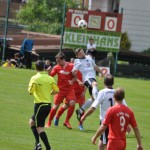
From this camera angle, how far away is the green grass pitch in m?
15.3

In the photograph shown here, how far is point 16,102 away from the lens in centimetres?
2156

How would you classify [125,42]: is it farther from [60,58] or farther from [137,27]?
[60,58]

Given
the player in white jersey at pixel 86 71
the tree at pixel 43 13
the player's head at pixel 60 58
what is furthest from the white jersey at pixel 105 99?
the tree at pixel 43 13

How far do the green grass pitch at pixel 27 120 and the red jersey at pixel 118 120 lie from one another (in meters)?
3.83

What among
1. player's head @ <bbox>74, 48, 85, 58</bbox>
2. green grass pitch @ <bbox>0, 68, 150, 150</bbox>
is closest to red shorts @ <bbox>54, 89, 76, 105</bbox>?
green grass pitch @ <bbox>0, 68, 150, 150</bbox>

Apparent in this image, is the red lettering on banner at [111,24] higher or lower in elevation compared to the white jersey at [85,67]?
higher

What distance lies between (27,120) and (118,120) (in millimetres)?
7653

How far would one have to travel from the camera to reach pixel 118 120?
1097 centimetres

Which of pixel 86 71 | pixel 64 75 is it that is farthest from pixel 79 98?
pixel 64 75

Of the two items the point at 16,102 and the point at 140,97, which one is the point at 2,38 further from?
the point at 16,102

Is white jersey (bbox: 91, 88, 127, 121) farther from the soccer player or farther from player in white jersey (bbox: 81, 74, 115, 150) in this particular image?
the soccer player

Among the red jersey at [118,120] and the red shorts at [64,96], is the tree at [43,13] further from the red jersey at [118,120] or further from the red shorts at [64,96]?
the red jersey at [118,120]

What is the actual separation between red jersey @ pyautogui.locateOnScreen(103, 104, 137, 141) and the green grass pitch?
3.83 metres

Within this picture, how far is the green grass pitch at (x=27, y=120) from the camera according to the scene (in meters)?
15.3
